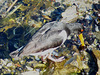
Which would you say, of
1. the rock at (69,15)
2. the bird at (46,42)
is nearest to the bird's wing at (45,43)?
the bird at (46,42)

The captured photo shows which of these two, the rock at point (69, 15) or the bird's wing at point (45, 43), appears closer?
the bird's wing at point (45, 43)

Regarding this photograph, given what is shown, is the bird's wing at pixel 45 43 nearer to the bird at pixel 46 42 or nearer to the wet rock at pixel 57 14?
the bird at pixel 46 42

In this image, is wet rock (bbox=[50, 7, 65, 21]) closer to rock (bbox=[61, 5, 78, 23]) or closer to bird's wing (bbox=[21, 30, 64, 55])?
rock (bbox=[61, 5, 78, 23])

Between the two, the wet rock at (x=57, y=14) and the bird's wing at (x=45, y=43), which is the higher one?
the wet rock at (x=57, y=14)

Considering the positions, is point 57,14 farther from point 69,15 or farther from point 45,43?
point 45,43

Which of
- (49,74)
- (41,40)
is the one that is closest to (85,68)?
(49,74)

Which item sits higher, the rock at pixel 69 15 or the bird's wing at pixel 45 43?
the rock at pixel 69 15

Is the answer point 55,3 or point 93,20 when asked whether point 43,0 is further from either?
point 93,20

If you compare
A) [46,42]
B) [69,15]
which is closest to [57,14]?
[69,15]

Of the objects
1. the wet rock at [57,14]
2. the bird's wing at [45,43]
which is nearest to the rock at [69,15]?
the wet rock at [57,14]
